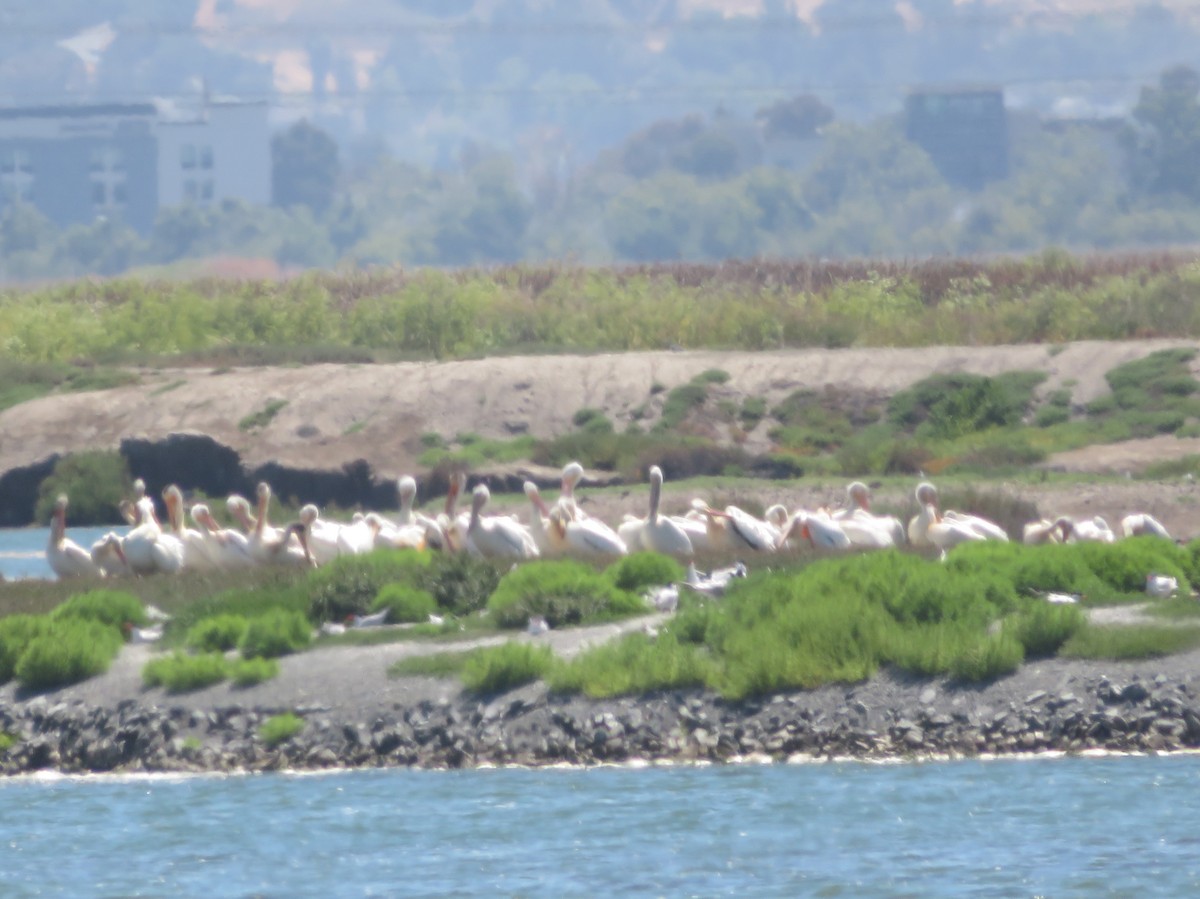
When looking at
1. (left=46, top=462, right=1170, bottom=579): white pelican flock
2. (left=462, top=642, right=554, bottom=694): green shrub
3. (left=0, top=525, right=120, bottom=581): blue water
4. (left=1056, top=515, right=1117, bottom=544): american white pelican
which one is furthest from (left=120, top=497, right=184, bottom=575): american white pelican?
(left=1056, top=515, right=1117, bottom=544): american white pelican

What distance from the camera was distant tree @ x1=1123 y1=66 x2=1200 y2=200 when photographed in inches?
5906

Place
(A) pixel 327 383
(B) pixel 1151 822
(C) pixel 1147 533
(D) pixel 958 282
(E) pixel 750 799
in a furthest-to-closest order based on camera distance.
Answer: (D) pixel 958 282, (A) pixel 327 383, (C) pixel 1147 533, (E) pixel 750 799, (B) pixel 1151 822

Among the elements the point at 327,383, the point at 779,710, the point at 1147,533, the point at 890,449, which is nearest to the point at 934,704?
the point at 779,710

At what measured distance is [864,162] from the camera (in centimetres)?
17762

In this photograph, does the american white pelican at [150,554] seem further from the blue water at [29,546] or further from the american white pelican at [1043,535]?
the american white pelican at [1043,535]

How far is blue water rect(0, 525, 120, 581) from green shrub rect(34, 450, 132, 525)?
0.47 meters

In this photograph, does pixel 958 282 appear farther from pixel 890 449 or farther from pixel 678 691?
pixel 678 691

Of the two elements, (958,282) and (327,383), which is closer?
(327,383)

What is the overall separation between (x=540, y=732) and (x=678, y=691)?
3.56ft

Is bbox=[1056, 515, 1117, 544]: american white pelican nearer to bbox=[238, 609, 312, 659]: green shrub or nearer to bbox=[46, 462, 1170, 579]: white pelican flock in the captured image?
bbox=[46, 462, 1170, 579]: white pelican flock

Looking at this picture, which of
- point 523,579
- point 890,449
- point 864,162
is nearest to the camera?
point 523,579

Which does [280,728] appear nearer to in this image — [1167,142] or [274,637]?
[274,637]

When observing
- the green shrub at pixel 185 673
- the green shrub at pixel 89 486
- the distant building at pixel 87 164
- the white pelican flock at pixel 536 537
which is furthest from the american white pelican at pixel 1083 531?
the distant building at pixel 87 164

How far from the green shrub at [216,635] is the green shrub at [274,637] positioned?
0.13 m
